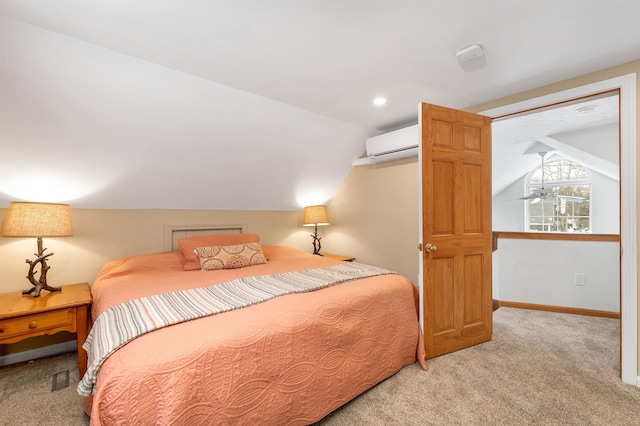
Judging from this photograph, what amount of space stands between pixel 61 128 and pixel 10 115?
0.86 ft

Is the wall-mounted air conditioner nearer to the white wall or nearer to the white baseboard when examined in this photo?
the white wall

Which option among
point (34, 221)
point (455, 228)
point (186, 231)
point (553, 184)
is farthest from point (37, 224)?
point (553, 184)

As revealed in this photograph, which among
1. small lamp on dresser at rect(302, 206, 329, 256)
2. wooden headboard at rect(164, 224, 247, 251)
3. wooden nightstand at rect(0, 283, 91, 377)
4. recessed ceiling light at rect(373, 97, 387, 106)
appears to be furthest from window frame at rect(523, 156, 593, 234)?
wooden nightstand at rect(0, 283, 91, 377)

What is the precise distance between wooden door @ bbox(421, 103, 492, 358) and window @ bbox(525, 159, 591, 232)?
2959 millimetres

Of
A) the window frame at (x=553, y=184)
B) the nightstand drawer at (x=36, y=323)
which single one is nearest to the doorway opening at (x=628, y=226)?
the window frame at (x=553, y=184)

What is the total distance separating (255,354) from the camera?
4.40 feet

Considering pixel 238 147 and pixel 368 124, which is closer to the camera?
pixel 238 147

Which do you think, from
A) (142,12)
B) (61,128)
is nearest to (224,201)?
(61,128)

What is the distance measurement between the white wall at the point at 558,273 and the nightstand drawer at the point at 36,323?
4458 millimetres

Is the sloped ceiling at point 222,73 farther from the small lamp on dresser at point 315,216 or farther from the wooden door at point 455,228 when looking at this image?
the small lamp on dresser at point 315,216

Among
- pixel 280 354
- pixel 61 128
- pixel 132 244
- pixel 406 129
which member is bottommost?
pixel 280 354

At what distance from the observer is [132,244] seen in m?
2.89

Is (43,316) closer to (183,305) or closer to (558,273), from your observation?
(183,305)

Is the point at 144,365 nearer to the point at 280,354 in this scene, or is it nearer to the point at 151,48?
the point at 280,354
